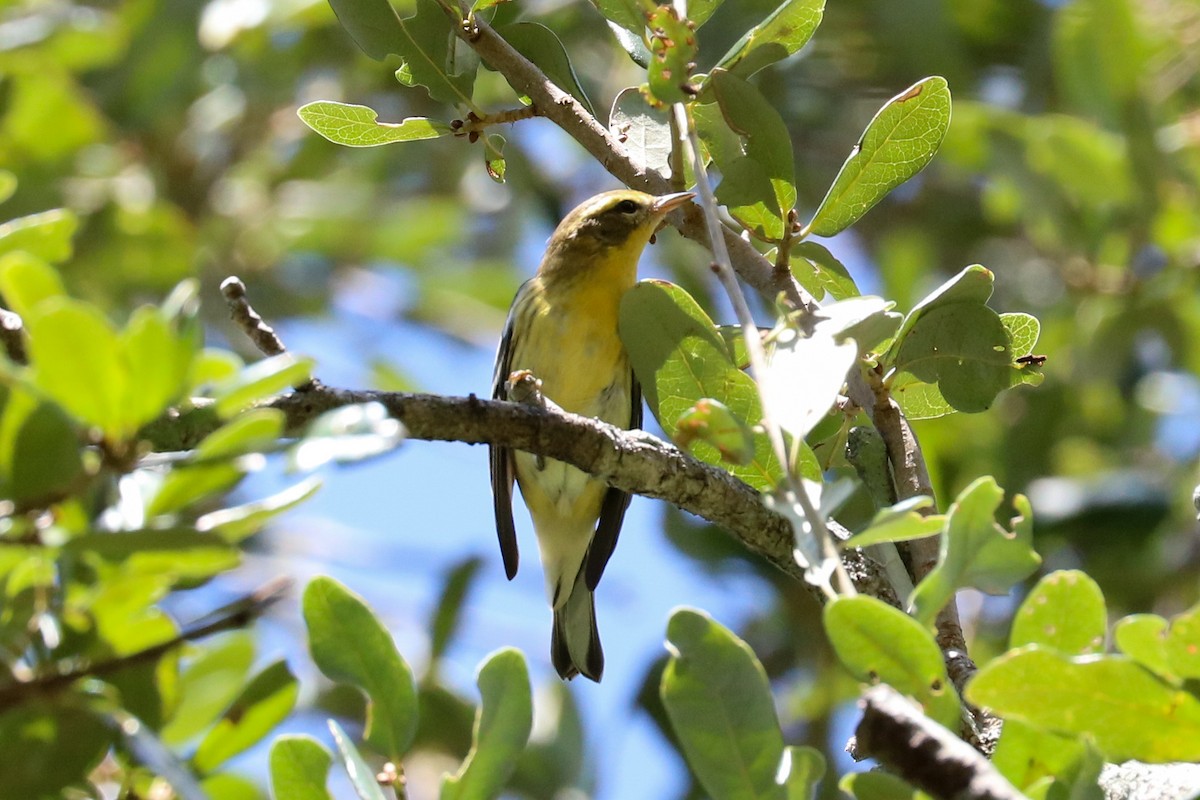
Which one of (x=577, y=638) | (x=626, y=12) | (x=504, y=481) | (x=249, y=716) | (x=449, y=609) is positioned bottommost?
(x=577, y=638)

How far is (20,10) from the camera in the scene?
590 centimetres

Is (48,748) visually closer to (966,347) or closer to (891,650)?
(891,650)

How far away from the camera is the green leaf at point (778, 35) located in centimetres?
210

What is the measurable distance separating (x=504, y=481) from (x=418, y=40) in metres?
2.52

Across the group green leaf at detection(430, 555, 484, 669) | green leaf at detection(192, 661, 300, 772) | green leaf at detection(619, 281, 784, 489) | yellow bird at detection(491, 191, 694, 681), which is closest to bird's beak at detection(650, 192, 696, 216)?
green leaf at detection(619, 281, 784, 489)

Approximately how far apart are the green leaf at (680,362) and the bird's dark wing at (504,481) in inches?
94.5

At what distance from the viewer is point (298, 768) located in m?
1.72

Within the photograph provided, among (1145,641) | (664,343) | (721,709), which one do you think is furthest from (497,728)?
(1145,641)

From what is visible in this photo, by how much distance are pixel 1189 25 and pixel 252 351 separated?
14.2ft

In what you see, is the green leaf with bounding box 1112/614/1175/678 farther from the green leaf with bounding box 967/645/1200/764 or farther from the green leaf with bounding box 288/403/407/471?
the green leaf with bounding box 288/403/407/471

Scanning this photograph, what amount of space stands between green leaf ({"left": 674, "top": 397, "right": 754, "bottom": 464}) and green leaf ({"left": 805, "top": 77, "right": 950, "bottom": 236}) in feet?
2.25

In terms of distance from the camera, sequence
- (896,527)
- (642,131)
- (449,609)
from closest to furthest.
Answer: (896,527) → (642,131) → (449,609)

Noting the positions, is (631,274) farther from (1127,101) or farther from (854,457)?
(854,457)

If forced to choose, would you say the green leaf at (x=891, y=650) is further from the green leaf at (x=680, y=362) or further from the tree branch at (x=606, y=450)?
the tree branch at (x=606, y=450)
